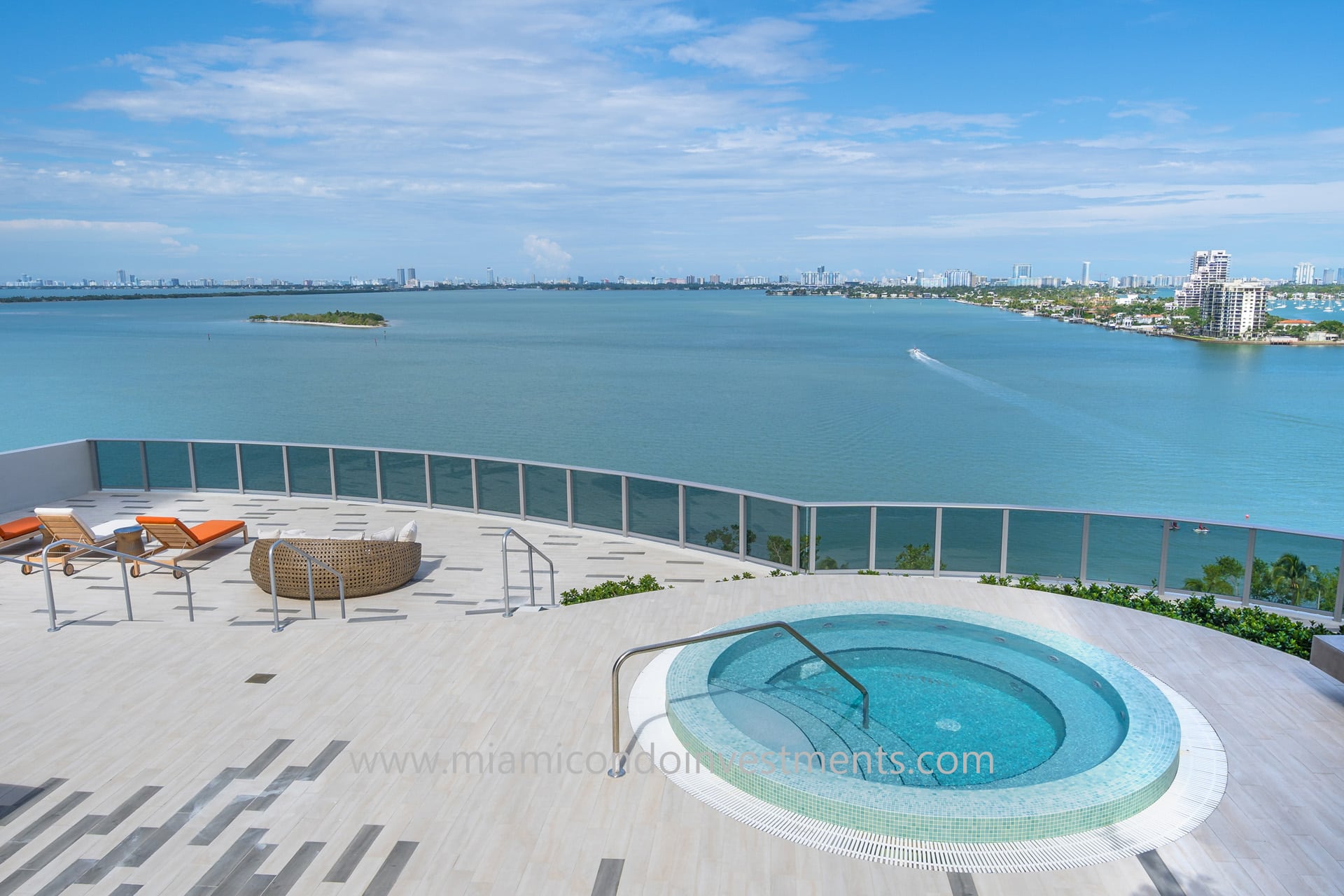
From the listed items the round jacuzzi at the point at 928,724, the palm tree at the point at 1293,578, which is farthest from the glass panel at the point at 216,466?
the palm tree at the point at 1293,578

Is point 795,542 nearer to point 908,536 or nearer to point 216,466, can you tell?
point 908,536

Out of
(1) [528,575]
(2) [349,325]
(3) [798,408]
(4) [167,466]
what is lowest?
(3) [798,408]

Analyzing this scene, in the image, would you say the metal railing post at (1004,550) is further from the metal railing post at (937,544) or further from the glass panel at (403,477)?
the glass panel at (403,477)

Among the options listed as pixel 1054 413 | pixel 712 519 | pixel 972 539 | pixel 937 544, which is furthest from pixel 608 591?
pixel 1054 413

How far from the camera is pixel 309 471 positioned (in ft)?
43.6

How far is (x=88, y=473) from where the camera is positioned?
13.8 meters

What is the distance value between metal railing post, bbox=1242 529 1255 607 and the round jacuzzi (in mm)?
2568

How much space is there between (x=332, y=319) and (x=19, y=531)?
141 m

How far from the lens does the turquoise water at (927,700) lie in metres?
5.75

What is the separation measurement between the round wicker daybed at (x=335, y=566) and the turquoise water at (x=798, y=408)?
5788 mm

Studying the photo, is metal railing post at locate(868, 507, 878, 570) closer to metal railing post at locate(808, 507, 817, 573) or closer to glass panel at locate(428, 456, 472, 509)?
metal railing post at locate(808, 507, 817, 573)

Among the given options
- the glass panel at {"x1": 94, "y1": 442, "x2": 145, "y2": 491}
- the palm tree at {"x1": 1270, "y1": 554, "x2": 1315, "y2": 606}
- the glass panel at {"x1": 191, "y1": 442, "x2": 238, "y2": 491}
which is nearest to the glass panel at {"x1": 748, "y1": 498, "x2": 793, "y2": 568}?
the palm tree at {"x1": 1270, "y1": 554, "x2": 1315, "y2": 606}

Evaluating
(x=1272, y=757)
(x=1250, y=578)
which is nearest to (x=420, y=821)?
(x=1272, y=757)

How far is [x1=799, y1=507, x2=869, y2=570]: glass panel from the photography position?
947cm
